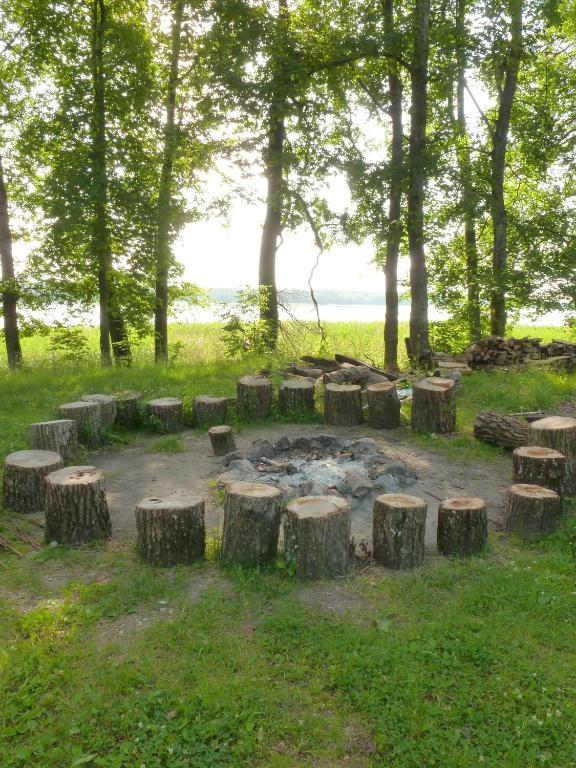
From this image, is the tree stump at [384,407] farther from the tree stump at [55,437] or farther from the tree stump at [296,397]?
the tree stump at [55,437]

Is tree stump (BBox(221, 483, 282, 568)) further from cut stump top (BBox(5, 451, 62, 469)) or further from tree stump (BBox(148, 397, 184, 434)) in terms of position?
tree stump (BBox(148, 397, 184, 434))

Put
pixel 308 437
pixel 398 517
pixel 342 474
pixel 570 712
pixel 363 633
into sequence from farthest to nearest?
pixel 308 437, pixel 342 474, pixel 398 517, pixel 363 633, pixel 570 712

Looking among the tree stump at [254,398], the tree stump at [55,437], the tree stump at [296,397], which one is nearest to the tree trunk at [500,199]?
the tree stump at [296,397]

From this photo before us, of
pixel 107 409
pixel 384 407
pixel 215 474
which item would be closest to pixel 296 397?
pixel 384 407

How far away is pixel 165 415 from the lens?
964 cm

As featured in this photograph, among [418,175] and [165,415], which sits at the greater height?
[418,175]

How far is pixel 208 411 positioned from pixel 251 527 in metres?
4.89

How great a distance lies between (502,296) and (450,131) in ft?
15.8

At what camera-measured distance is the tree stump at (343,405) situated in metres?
10.0

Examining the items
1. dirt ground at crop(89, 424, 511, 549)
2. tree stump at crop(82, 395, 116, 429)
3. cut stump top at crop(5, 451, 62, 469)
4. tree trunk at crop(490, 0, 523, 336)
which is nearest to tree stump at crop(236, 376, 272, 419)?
dirt ground at crop(89, 424, 511, 549)

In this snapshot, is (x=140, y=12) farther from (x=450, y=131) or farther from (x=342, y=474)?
(x=342, y=474)

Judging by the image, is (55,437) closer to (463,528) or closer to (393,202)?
(463,528)

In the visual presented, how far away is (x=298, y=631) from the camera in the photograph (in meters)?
4.28

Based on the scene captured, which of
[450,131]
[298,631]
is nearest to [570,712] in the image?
[298,631]
